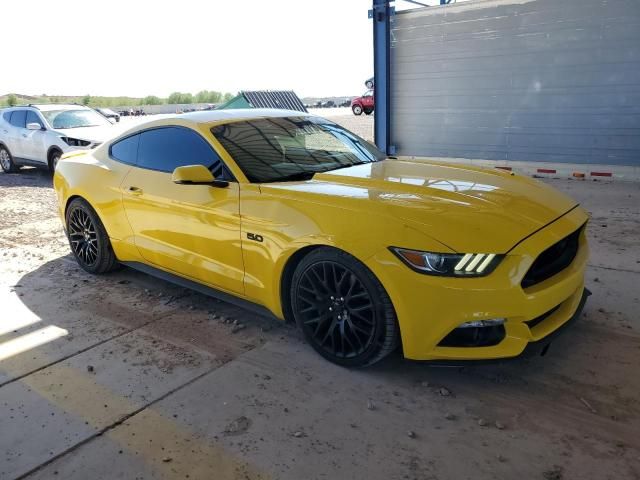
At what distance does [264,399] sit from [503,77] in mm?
8747

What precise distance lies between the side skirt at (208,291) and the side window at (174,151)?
0.84 metres

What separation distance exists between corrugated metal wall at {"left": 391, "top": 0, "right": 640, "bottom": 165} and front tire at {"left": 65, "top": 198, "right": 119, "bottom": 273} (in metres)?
7.74

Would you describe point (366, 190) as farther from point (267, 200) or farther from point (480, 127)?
point (480, 127)

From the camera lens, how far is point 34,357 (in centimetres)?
350

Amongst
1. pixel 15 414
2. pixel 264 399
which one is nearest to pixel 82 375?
pixel 15 414

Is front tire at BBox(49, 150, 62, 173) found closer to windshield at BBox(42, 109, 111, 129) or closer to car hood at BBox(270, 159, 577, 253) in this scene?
windshield at BBox(42, 109, 111, 129)

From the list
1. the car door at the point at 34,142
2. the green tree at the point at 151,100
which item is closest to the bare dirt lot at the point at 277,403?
the car door at the point at 34,142

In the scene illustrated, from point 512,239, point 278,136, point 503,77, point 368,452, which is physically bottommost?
point 368,452

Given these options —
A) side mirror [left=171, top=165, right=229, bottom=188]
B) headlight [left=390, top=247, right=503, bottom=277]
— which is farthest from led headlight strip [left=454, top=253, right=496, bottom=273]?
side mirror [left=171, top=165, right=229, bottom=188]

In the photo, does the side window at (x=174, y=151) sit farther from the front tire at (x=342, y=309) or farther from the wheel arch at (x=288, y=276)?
the front tire at (x=342, y=309)

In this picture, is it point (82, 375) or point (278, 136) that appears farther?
point (278, 136)

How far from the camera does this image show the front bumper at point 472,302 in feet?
8.64

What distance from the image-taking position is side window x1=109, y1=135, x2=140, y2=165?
4.42 m

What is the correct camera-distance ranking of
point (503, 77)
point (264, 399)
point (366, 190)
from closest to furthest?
point (264, 399), point (366, 190), point (503, 77)
